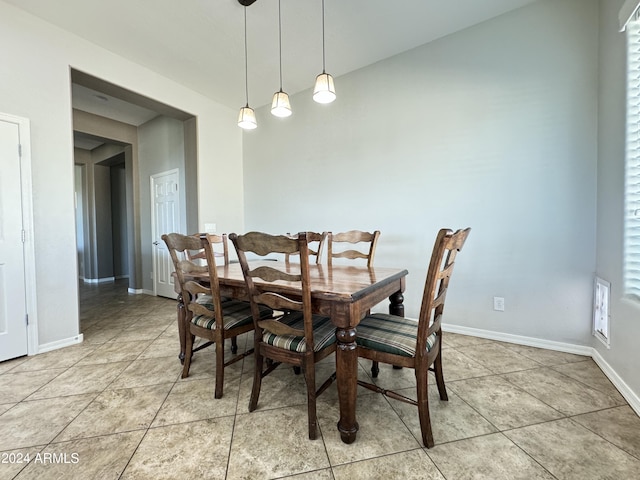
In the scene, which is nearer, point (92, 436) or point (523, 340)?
point (92, 436)

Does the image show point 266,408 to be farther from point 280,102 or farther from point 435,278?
point 280,102

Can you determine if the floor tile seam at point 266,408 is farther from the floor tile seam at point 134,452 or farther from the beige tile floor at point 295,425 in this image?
the floor tile seam at point 134,452

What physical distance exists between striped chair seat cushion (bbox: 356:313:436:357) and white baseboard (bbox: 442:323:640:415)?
1.22 metres

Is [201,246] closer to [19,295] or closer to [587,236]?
[19,295]

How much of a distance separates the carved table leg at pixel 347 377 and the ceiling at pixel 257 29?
258cm

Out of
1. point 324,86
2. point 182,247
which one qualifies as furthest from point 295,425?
point 324,86

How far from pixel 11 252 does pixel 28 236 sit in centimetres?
16

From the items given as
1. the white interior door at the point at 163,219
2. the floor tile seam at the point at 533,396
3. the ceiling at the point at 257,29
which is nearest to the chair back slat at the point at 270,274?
the floor tile seam at the point at 533,396

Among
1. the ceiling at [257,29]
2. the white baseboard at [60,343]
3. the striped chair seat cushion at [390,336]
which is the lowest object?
the white baseboard at [60,343]

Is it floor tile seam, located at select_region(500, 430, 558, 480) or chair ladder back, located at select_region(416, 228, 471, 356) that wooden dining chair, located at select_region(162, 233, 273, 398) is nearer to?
chair ladder back, located at select_region(416, 228, 471, 356)

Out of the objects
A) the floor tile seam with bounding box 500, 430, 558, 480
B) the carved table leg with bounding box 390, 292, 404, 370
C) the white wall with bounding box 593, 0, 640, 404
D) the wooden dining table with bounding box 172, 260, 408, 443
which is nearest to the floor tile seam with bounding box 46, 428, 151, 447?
the wooden dining table with bounding box 172, 260, 408, 443

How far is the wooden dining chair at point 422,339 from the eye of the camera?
121 cm

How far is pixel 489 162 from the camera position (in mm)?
2451

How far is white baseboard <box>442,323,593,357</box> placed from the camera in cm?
216
